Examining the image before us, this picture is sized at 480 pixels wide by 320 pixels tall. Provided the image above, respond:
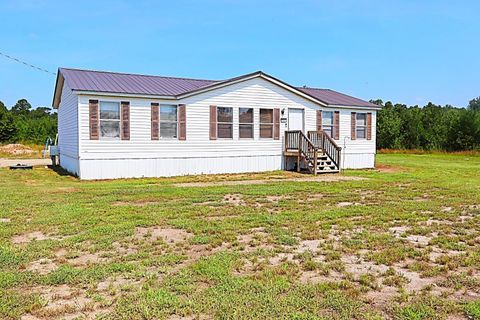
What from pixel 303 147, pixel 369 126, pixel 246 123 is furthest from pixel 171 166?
pixel 369 126

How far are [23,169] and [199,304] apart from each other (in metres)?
16.5

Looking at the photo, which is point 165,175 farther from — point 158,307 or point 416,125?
point 416,125

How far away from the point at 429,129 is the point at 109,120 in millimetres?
29166

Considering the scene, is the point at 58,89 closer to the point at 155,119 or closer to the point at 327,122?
the point at 155,119

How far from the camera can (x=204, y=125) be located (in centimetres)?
1543

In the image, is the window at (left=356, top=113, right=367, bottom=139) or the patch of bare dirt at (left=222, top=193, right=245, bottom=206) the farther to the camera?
the window at (left=356, top=113, right=367, bottom=139)

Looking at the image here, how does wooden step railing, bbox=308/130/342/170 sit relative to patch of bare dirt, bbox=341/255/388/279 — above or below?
above

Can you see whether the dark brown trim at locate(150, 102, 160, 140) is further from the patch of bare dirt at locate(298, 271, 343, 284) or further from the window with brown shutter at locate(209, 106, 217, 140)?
the patch of bare dirt at locate(298, 271, 343, 284)

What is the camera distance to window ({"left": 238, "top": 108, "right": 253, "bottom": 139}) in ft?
53.0

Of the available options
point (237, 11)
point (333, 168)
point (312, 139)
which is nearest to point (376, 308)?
point (333, 168)

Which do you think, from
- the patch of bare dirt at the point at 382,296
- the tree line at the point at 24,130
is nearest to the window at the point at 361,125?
the patch of bare dirt at the point at 382,296

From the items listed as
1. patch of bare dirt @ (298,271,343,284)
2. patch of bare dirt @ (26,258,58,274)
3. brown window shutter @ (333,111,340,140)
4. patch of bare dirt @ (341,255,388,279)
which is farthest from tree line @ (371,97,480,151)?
patch of bare dirt @ (26,258,58,274)

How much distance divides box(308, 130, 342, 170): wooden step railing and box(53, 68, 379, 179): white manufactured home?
4 cm

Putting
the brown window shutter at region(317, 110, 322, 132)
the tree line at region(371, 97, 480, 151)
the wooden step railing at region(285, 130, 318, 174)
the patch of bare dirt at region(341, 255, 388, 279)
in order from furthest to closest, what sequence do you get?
the tree line at region(371, 97, 480, 151)
the brown window shutter at region(317, 110, 322, 132)
the wooden step railing at region(285, 130, 318, 174)
the patch of bare dirt at region(341, 255, 388, 279)
